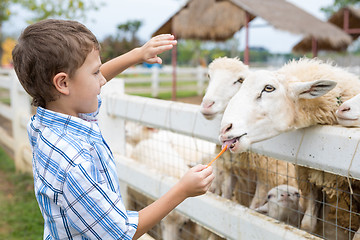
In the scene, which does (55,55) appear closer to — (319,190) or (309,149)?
(309,149)

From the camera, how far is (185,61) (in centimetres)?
7662

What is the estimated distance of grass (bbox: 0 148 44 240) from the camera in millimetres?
3789

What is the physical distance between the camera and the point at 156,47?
1835mm

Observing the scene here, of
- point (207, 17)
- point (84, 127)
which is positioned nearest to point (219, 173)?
point (84, 127)

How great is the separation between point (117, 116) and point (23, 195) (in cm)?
226

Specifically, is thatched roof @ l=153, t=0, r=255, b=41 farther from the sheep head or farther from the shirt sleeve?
the shirt sleeve

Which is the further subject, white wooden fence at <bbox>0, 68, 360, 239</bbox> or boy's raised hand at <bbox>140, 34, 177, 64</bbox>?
boy's raised hand at <bbox>140, 34, 177, 64</bbox>

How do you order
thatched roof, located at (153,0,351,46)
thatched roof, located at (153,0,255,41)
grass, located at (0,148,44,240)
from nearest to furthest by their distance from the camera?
grass, located at (0,148,44,240) < thatched roof, located at (153,0,351,46) < thatched roof, located at (153,0,255,41)

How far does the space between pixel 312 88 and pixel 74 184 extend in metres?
1.09

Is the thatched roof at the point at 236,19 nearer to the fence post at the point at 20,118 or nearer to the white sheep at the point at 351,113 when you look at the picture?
the fence post at the point at 20,118

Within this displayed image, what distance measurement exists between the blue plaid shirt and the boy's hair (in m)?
0.11

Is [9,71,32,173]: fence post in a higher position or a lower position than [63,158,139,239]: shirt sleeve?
lower

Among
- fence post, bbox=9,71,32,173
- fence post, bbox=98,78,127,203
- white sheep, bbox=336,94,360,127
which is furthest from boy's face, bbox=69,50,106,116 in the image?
fence post, bbox=9,71,32,173

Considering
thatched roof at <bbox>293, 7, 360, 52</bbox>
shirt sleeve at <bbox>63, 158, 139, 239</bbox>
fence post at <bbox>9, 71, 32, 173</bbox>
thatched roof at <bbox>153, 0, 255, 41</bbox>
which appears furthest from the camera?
thatched roof at <bbox>293, 7, 360, 52</bbox>
